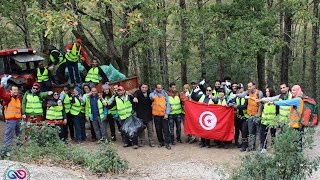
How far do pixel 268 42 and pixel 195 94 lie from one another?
11.2ft

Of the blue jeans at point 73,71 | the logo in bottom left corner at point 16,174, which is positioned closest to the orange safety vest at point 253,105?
the blue jeans at point 73,71

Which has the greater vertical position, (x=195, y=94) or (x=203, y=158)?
(x=195, y=94)

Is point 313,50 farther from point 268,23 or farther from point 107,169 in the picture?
point 107,169

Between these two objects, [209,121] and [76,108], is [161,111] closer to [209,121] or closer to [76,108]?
[209,121]

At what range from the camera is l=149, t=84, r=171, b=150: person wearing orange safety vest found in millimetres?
11797

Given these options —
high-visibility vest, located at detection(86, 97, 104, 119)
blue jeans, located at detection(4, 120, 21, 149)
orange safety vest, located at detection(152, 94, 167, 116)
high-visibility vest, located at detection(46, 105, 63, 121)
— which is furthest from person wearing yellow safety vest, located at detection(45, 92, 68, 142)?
orange safety vest, located at detection(152, 94, 167, 116)

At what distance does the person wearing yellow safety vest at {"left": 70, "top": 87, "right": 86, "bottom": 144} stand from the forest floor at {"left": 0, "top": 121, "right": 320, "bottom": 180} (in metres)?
0.32

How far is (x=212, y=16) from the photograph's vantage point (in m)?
14.7

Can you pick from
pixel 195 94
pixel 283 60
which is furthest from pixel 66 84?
pixel 283 60

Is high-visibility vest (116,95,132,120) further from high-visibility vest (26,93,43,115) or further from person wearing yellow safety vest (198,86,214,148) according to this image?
high-visibility vest (26,93,43,115)

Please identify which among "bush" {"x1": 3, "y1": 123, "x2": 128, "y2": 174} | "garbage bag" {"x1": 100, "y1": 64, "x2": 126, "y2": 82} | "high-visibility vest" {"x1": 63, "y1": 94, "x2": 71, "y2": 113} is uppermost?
"garbage bag" {"x1": 100, "y1": 64, "x2": 126, "y2": 82}

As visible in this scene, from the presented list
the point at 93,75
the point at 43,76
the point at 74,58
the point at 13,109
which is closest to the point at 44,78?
the point at 43,76

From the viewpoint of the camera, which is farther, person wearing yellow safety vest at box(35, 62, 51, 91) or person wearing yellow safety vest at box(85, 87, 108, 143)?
person wearing yellow safety vest at box(35, 62, 51, 91)

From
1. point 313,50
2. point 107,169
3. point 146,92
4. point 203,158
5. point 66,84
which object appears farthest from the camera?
point 313,50
